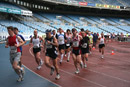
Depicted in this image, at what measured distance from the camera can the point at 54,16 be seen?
51844mm

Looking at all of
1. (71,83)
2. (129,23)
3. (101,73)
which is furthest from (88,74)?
(129,23)

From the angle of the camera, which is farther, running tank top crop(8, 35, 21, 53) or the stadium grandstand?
the stadium grandstand

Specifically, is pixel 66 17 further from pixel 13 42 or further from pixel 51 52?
pixel 13 42

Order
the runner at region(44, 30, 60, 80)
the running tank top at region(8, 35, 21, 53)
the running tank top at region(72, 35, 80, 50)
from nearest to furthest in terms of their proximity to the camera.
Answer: the running tank top at region(8, 35, 21, 53) < the runner at region(44, 30, 60, 80) < the running tank top at region(72, 35, 80, 50)

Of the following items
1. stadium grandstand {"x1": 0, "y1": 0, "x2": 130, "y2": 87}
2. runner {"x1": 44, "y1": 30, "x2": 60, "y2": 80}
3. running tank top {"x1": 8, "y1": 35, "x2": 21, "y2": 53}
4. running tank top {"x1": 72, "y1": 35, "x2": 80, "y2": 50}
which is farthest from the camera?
stadium grandstand {"x1": 0, "y1": 0, "x2": 130, "y2": 87}

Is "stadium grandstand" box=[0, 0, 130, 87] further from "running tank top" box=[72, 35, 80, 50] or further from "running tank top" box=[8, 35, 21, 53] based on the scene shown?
"running tank top" box=[8, 35, 21, 53]

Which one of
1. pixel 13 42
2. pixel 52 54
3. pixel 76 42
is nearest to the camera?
pixel 13 42

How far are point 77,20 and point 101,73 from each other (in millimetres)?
45187

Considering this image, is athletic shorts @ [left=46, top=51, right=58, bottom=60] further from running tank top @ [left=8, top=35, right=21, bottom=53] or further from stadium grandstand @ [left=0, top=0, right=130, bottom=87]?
stadium grandstand @ [left=0, top=0, right=130, bottom=87]

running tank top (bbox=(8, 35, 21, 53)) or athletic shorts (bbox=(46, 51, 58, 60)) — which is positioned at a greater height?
running tank top (bbox=(8, 35, 21, 53))

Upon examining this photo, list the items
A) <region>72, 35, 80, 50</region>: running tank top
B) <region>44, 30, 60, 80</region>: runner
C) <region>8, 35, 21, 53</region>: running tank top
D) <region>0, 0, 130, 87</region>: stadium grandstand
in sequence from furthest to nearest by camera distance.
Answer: <region>0, 0, 130, 87</region>: stadium grandstand < <region>72, 35, 80, 50</region>: running tank top < <region>44, 30, 60, 80</region>: runner < <region>8, 35, 21, 53</region>: running tank top

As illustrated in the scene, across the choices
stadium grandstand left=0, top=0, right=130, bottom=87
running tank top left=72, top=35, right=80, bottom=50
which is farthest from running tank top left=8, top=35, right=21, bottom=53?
stadium grandstand left=0, top=0, right=130, bottom=87

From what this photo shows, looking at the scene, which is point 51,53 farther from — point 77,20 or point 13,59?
point 77,20

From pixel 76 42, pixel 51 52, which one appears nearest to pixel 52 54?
pixel 51 52
